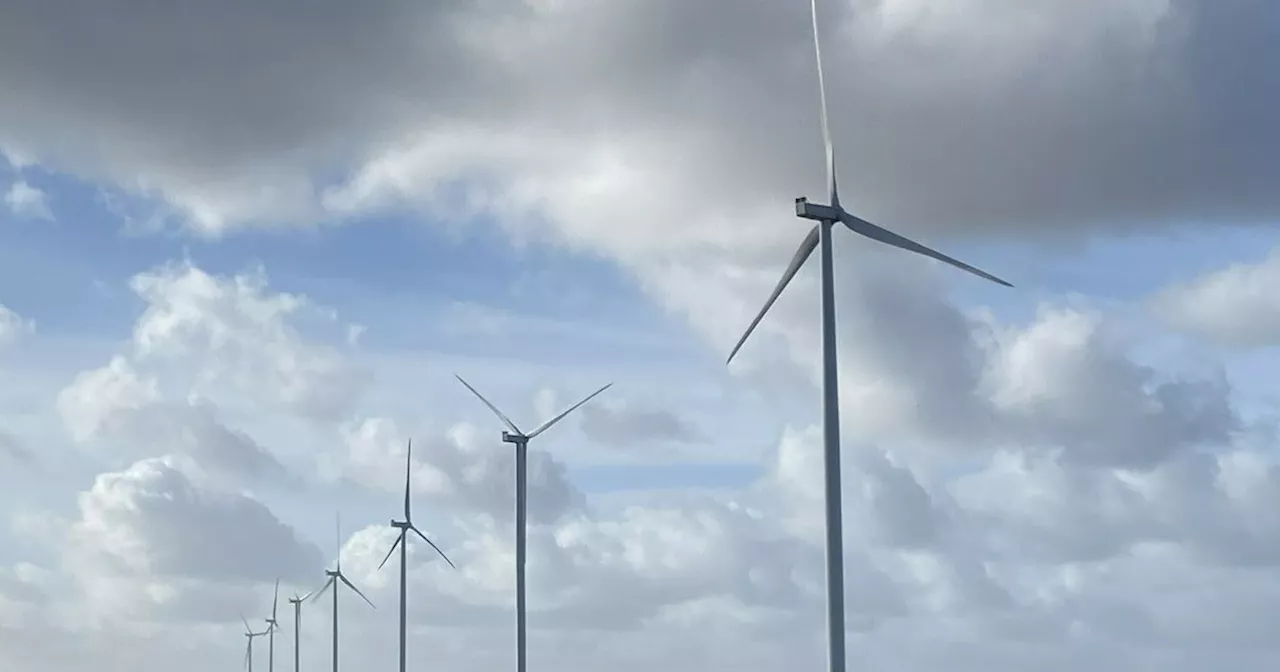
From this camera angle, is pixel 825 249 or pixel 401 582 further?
pixel 401 582

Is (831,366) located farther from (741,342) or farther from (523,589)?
(523,589)

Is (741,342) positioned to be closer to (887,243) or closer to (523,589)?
(887,243)

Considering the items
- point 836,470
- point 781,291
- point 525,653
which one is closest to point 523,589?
point 525,653

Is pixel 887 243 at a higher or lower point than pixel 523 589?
higher

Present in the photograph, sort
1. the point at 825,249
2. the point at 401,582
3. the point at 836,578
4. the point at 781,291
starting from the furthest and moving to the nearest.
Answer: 1. the point at 401,582
2. the point at 781,291
3. the point at 825,249
4. the point at 836,578

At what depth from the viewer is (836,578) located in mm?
74062

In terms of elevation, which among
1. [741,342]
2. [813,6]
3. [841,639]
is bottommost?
[841,639]

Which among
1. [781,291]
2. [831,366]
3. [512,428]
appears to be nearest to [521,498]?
[512,428]

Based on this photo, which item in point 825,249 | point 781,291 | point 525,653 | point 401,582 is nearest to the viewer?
point 825,249

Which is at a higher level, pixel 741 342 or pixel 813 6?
pixel 813 6

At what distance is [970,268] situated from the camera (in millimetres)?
77875

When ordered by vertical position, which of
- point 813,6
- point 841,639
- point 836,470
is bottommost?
point 841,639

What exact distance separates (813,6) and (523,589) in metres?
60.1

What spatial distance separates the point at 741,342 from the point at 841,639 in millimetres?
14687
